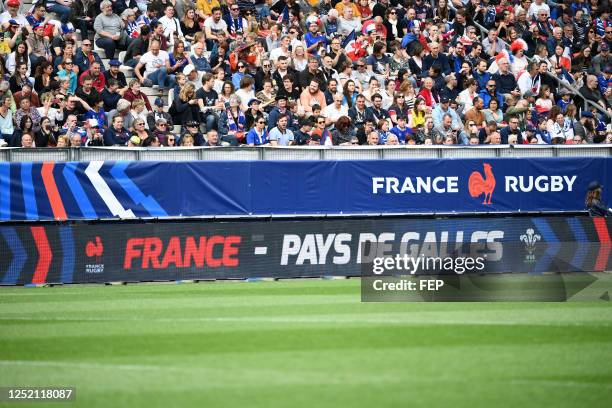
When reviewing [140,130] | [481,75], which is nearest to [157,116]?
[140,130]

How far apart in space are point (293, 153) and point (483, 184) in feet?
14.5

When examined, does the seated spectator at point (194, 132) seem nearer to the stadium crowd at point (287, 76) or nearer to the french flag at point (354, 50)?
the stadium crowd at point (287, 76)

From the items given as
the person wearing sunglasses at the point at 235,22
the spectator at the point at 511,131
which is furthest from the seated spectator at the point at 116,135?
the spectator at the point at 511,131

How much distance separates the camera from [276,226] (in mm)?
21594

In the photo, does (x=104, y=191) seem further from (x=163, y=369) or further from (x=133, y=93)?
(x=163, y=369)

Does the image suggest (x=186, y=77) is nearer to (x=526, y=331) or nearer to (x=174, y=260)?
(x=174, y=260)

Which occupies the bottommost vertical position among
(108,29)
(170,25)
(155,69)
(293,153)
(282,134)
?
(293,153)

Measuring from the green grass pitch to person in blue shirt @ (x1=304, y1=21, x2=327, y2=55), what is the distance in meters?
11.2

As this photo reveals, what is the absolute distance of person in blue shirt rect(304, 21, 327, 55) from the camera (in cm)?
2688

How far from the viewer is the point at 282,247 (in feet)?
70.7

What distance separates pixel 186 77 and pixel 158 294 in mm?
7691

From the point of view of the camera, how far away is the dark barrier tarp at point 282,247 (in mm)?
20312

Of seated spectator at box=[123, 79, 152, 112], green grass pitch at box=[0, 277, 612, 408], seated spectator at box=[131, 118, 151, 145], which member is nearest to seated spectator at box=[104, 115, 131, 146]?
seated spectator at box=[131, 118, 151, 145]

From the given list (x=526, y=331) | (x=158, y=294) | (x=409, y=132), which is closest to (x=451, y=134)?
(x=409, y=132)
